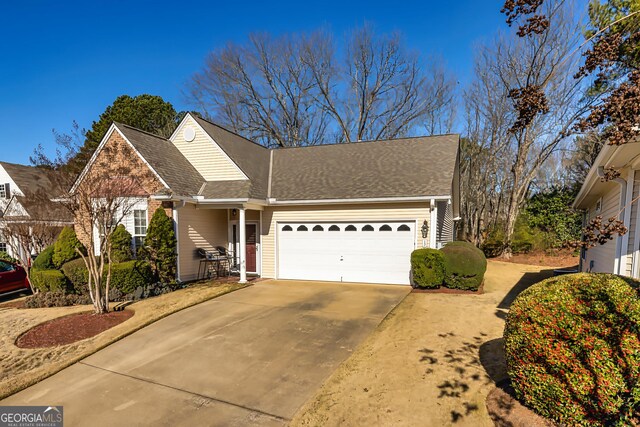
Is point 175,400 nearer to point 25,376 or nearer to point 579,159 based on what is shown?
point 25,376

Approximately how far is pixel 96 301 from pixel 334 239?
7.39m

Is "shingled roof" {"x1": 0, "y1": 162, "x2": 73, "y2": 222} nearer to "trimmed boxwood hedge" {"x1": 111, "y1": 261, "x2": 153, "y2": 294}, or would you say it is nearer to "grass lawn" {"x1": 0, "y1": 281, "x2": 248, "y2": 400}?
"trimmed boxwood hedge" {"x1": 111, "y1": 261, "x2": 153, "y2": 294}

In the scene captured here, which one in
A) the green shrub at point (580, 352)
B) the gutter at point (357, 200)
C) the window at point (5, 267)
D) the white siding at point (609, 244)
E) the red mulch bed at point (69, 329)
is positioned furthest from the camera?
the window at point (5, 267)

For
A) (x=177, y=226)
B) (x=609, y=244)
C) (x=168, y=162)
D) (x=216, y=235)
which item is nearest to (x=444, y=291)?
(x=609, y=244)

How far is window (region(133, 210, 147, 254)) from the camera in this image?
1159 centimetres

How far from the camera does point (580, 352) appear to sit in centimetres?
329

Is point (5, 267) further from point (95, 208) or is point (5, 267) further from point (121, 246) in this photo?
point (95, 208)

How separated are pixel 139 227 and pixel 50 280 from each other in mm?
2955

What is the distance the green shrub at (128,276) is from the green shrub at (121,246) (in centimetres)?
71

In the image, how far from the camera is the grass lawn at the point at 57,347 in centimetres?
518

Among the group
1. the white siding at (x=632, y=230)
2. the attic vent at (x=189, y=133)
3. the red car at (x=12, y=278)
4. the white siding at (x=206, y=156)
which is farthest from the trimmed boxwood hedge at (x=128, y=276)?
the white siding at (x=632, y=230)

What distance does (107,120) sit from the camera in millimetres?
28594

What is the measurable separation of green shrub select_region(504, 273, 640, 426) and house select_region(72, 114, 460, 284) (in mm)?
6896

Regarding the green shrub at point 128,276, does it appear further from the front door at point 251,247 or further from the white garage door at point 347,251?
the white garage door at point 347,251
